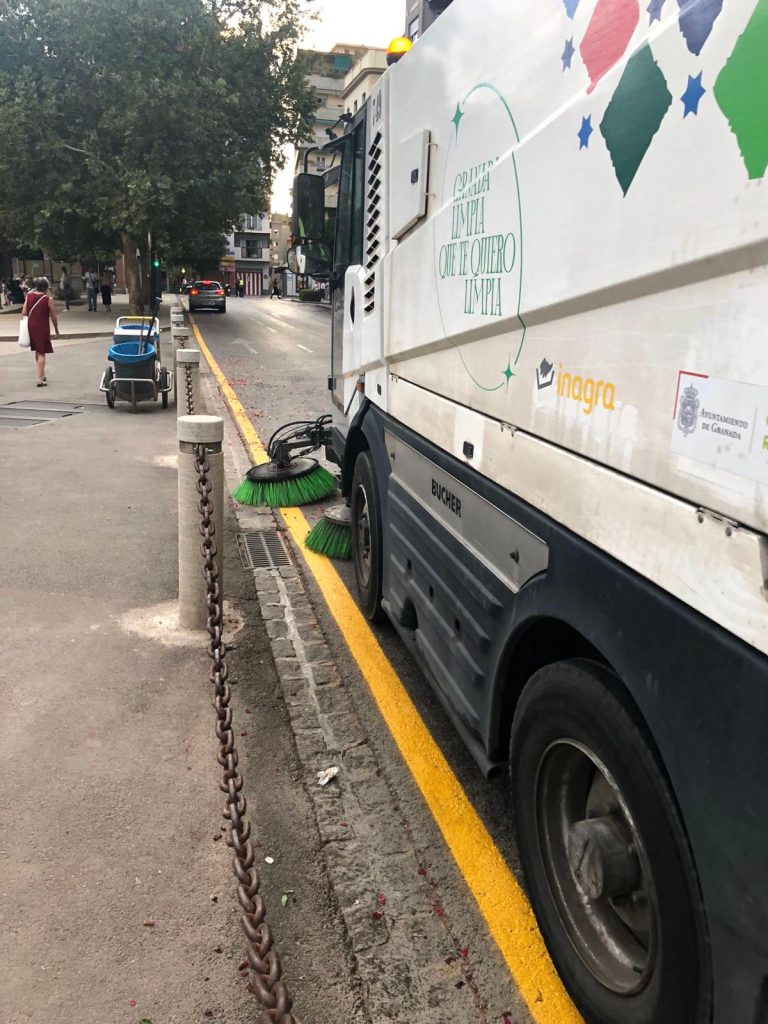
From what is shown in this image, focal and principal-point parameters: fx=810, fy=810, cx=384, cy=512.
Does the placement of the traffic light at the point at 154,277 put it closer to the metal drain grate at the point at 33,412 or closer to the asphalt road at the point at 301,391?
the asphalt road at the point at 301,391

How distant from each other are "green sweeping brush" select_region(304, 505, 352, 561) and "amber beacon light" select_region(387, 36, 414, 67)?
290 cm

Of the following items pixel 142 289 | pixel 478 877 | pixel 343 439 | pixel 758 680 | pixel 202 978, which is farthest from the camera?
pixel 142 289

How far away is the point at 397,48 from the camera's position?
3943mm

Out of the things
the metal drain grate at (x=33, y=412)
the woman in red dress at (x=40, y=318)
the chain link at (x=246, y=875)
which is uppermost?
the woman in red dress at (x=40, y=318)

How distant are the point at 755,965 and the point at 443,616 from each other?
177 cm

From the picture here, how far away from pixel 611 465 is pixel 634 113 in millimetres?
753

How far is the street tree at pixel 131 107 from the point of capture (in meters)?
28.3

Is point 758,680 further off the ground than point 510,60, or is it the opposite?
point 510,60

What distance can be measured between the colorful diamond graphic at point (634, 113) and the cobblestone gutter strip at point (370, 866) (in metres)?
2.15

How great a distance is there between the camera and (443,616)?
3.11 m

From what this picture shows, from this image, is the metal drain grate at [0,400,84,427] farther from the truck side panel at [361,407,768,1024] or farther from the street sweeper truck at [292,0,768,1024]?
the truck side panel at [361,407,768,1024]

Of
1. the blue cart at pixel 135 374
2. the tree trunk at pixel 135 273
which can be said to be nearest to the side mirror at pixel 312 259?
the blue cart at pixel 135 374

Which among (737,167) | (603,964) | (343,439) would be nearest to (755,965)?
(603,964)

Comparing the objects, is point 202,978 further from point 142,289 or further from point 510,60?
point 142,289
